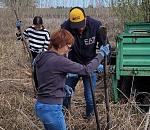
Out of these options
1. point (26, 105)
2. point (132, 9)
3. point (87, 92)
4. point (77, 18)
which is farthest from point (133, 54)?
point (132, 9)

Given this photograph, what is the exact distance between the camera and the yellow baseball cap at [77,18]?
151 inches

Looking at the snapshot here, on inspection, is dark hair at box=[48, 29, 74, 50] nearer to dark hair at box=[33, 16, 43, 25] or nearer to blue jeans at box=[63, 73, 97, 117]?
blue jeans at box=[63, 73, 97, 117]

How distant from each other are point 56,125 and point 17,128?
4.43 ft

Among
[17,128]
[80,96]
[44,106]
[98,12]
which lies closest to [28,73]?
[80,96]

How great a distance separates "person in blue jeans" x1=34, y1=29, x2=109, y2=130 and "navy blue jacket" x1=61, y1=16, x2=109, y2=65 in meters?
1.18

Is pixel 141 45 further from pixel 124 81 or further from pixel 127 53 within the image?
pixel 124 81

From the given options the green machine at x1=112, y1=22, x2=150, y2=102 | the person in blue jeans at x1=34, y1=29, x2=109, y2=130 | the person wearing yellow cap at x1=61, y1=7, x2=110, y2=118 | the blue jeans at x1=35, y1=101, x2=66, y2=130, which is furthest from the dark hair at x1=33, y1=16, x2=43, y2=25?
the blue jeans at x1=35, y1=101, x2=66, y2=130

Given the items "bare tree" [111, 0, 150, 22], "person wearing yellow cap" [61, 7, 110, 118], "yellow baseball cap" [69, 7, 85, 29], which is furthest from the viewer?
"bare tree" [111, 0, 150, 22]

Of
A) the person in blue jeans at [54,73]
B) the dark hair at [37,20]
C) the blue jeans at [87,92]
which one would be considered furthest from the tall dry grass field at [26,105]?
the dark hair at [37,20]

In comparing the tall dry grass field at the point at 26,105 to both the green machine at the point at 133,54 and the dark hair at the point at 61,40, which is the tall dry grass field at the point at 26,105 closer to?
the green machine at the point at 133,54

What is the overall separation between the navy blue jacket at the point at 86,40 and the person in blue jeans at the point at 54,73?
1.18 m

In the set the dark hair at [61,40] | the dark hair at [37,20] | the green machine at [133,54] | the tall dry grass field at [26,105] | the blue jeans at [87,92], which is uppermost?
the dark hair at [61,40]

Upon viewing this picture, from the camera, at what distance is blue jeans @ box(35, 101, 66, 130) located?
2.91 metres

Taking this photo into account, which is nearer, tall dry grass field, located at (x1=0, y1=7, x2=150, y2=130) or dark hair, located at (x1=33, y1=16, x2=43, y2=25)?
tall dry grass field, located at (x1=0, y1=7, x2=150, y2=130)
